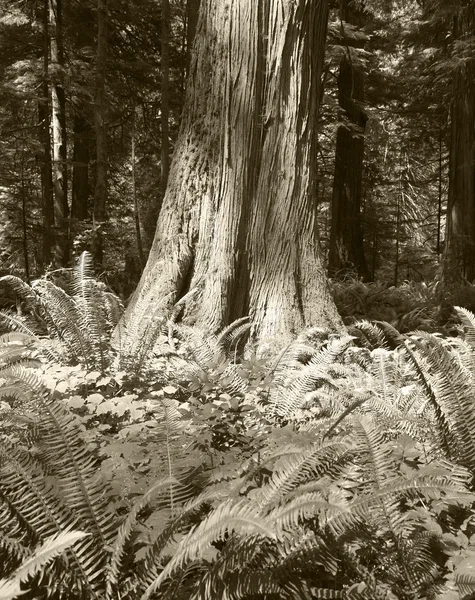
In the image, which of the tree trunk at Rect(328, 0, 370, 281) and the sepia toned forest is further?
the tree trunk at Rect(328, 0, 370, 281)

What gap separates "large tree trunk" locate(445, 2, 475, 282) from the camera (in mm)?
8734

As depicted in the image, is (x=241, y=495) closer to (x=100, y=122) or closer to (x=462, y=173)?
(x=462, y=173)

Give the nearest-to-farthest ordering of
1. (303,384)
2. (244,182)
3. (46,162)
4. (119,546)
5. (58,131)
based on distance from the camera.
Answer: (119,546), (303,384), (244,182), (58,131), (46,162)

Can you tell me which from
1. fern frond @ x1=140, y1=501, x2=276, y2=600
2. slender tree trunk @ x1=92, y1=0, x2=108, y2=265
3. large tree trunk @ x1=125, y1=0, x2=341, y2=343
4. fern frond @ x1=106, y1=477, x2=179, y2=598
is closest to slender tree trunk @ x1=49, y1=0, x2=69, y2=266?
slender tree trunk @ x1=92, y1=0, x2=108, y2=265

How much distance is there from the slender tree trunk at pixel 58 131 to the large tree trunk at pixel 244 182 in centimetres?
687

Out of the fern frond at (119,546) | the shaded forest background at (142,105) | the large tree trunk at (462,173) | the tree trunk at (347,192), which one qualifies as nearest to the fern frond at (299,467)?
the fern frond at (119,546)

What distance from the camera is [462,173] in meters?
9.29

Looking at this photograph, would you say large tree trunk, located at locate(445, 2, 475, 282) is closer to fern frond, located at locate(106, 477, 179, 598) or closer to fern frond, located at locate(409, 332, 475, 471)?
fern frond, located at locate(409, 332, 475, 471)

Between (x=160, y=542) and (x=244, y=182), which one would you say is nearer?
(x=160, y=542)

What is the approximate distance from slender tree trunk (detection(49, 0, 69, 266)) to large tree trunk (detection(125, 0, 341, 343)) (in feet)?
22.5

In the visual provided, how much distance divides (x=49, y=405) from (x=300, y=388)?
1.70m

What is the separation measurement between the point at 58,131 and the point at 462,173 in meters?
8.05

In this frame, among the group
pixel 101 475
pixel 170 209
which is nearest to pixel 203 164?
pixel 170 209

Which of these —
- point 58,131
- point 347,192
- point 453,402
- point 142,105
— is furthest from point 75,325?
point 142,105
